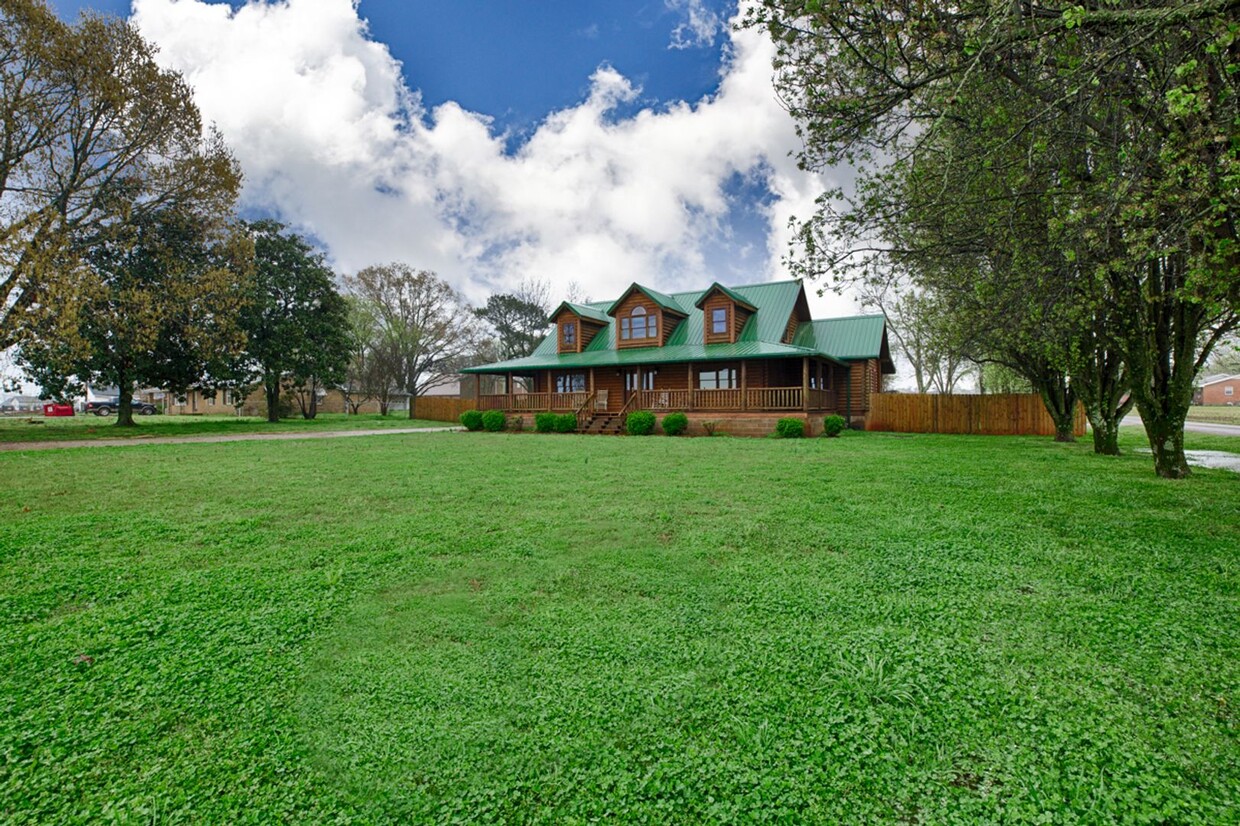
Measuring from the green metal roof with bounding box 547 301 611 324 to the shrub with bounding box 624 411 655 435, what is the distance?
6.94 meters

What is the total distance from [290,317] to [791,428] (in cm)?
2801

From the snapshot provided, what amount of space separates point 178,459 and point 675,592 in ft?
41.5

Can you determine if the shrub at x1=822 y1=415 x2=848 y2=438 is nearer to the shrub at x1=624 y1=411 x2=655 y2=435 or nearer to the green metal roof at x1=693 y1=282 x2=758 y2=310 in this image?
the shrub at x1=624 y1=411 x2=655 y2=435

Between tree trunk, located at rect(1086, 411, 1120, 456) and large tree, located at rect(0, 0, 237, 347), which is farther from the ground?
large tree, located at rect(0, 0, 237, 347)

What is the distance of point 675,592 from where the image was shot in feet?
13.4

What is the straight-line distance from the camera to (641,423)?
21859 millimetres

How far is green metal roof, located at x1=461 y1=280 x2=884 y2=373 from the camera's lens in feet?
77.4

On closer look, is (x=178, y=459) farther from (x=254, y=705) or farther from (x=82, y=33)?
(x=82, y=33)

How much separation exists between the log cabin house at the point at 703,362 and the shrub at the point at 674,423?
790 mm

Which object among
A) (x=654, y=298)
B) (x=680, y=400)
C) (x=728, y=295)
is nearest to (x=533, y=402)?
(x=680, y=400)

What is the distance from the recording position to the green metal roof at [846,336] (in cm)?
2538

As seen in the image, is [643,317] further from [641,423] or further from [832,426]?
[832,426]

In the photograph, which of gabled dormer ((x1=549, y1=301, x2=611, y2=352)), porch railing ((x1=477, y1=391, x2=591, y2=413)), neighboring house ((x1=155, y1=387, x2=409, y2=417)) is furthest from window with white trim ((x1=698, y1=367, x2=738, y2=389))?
neighboring house ((x1=155, y1=387, x2=409, y2=417))

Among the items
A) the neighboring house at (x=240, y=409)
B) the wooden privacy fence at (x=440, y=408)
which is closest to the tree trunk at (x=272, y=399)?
the wooden privacy fence at (x=440, y=408)
